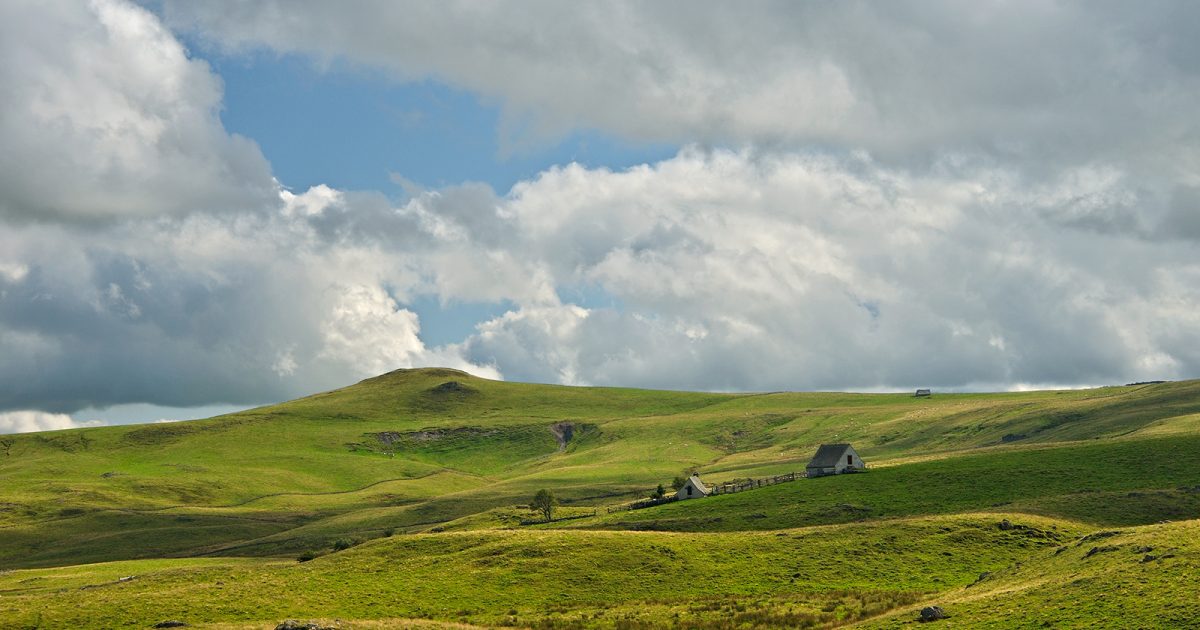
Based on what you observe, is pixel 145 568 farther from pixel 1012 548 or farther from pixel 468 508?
pixel 1012 548

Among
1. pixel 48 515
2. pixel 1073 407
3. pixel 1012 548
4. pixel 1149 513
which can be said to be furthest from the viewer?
pixel 1073 407

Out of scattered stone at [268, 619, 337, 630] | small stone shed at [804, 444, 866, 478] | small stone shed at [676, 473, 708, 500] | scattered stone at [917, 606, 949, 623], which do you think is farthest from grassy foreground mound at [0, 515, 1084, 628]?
small stone shed at [804, 444, 866, 478]

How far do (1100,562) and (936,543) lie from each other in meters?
22.1

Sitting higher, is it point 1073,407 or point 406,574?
point 1073,407

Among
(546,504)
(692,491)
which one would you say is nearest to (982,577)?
(692,491)

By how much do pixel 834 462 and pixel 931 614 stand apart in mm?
80457

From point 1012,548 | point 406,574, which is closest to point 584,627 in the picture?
point 406,574

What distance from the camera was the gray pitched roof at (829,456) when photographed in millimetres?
129500

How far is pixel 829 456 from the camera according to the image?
13062cm

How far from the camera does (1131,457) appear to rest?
358 ft

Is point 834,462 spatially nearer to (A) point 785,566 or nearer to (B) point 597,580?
(A) point 785,566

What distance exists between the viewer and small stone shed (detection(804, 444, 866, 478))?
423 feet

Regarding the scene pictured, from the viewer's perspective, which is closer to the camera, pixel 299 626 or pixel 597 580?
pixel 299 626

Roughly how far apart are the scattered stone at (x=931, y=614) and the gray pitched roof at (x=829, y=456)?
7956 centimetres
